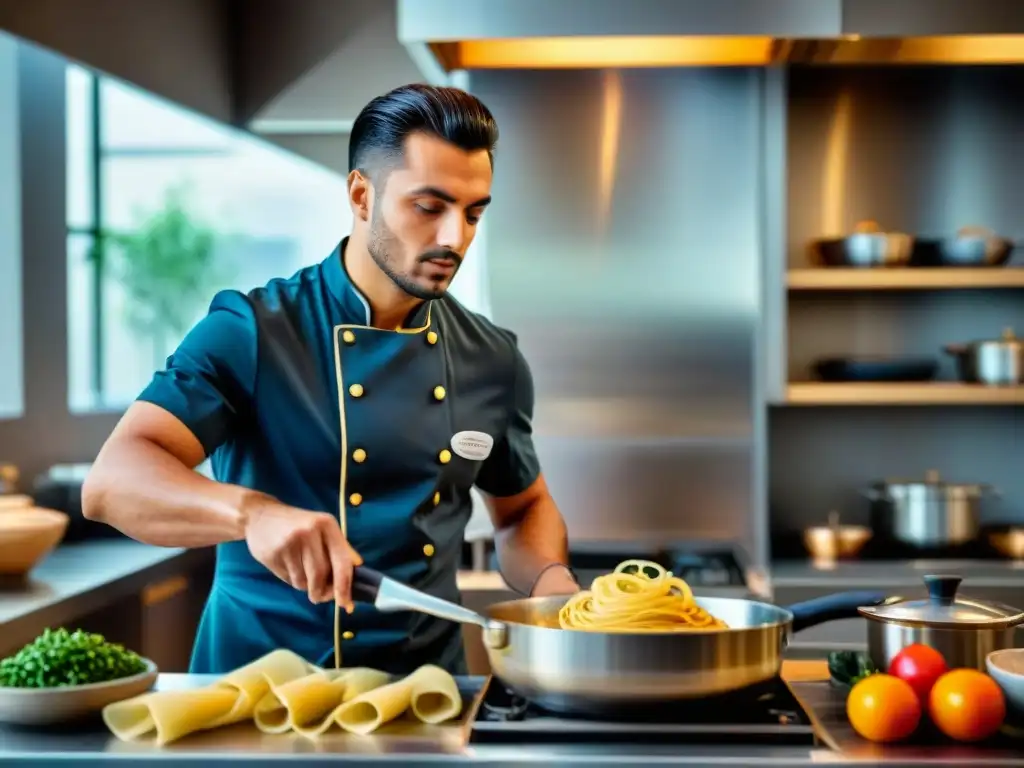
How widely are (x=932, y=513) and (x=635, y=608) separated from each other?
2.35 meters

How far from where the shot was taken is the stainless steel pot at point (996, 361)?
3.58 m

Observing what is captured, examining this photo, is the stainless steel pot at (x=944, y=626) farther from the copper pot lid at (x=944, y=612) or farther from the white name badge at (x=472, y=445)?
the white name badge at (x=472, y=445)

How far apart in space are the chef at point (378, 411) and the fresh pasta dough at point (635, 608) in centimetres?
36

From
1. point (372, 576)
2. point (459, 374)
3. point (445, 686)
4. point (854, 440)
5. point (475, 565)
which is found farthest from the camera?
point (854, 440)

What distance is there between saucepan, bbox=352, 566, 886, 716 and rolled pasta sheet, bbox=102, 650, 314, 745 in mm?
198

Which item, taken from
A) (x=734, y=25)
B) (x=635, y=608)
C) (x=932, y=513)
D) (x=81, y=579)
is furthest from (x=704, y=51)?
(x=635, y=608)

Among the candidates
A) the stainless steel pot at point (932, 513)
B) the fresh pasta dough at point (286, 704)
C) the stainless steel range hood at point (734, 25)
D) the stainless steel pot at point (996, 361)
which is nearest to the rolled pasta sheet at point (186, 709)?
the fresh pasta dough at point (286, 704)

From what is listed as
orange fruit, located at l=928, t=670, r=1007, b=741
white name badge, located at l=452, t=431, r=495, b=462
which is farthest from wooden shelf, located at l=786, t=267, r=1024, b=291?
orange fruit, located at l=928, t=670, r=1007, b=741

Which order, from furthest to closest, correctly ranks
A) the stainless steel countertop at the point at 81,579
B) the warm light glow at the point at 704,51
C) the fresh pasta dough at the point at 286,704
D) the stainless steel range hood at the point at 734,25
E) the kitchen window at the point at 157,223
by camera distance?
the kitchen window at the point at 157,223
the warm light glow at the point at 704,51
the stainless steel range hood at the point at 734,25
the stainless steel countertop at the point at 81,579
the fresh pasta dough at the point at 286,704

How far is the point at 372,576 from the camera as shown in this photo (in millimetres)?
1384

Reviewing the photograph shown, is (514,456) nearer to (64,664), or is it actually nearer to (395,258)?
(395,258)

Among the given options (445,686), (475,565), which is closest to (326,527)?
(445,686)

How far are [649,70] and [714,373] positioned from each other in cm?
88

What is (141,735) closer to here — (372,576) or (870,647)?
(372,576)
